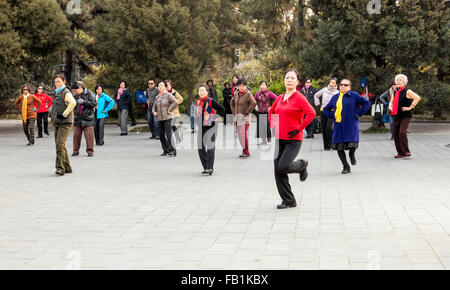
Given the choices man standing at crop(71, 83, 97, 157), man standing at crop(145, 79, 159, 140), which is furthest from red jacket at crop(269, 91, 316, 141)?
man standing at crop(145, 79, 159, 140)

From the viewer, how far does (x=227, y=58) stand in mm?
38219

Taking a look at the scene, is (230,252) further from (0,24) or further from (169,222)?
(0,24)

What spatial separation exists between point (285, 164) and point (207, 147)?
367 centimetres

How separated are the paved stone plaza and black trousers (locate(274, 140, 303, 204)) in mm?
251

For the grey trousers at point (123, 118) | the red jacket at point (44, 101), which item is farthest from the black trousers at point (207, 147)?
the red jacket at point (44, 101)

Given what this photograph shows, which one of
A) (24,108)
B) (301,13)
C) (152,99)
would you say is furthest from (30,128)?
(301,13)

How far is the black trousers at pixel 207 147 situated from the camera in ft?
37.0

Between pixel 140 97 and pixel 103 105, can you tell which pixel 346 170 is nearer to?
pixel 103 105

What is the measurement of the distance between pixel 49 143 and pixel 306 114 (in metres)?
12.4

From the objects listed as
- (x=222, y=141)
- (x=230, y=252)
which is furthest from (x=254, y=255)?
(x=222, y=141)

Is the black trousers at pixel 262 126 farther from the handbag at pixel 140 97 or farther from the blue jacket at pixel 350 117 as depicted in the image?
the handbag at pixel 140 97

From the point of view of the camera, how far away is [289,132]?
7875mm

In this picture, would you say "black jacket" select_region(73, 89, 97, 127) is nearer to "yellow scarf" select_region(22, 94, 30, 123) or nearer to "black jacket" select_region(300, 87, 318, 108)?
"yellow scarf" select_region(22, 94, 30, 123)

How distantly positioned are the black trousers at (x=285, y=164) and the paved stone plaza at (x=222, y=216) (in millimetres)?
251
